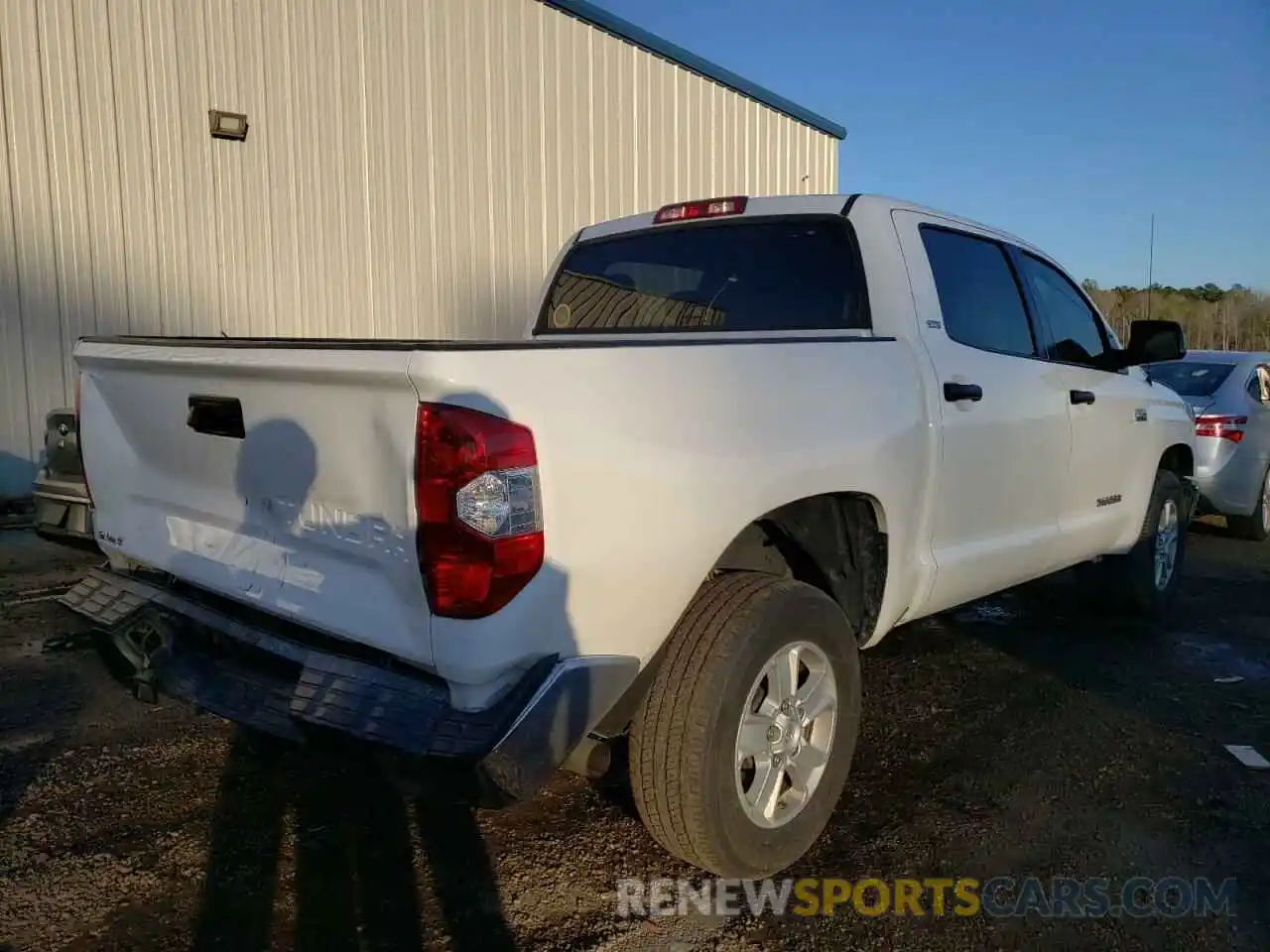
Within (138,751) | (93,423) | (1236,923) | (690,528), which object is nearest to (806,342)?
(690,528)

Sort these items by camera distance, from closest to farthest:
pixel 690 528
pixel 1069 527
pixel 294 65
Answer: pixel 690 528
pixel 1069 527
pixel 294 65

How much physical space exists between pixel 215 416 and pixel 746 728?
166 centimetres

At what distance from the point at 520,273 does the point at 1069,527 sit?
7.31 m

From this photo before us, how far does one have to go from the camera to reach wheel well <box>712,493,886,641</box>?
9.71 feet

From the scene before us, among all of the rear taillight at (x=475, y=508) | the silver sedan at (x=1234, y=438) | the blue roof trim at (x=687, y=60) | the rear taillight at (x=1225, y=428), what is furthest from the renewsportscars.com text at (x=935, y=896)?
the blue roof trim at (x=687, y=60)

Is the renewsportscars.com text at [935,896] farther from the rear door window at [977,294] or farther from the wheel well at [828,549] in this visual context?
the rear door window at [977,294]

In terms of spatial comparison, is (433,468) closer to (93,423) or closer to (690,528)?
(690,528)

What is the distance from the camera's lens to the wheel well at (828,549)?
292 centimetres

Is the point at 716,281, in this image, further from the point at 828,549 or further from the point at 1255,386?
the point at 1255,386

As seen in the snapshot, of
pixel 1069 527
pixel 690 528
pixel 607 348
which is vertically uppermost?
pixel 607 348

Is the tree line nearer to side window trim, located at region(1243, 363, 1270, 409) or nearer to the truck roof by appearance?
side window trim, located at region(1243, 363, 1270, 409)

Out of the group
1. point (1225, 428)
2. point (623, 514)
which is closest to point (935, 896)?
point (623, 514)

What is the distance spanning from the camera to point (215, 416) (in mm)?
2736

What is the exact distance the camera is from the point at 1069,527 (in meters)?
4.44
